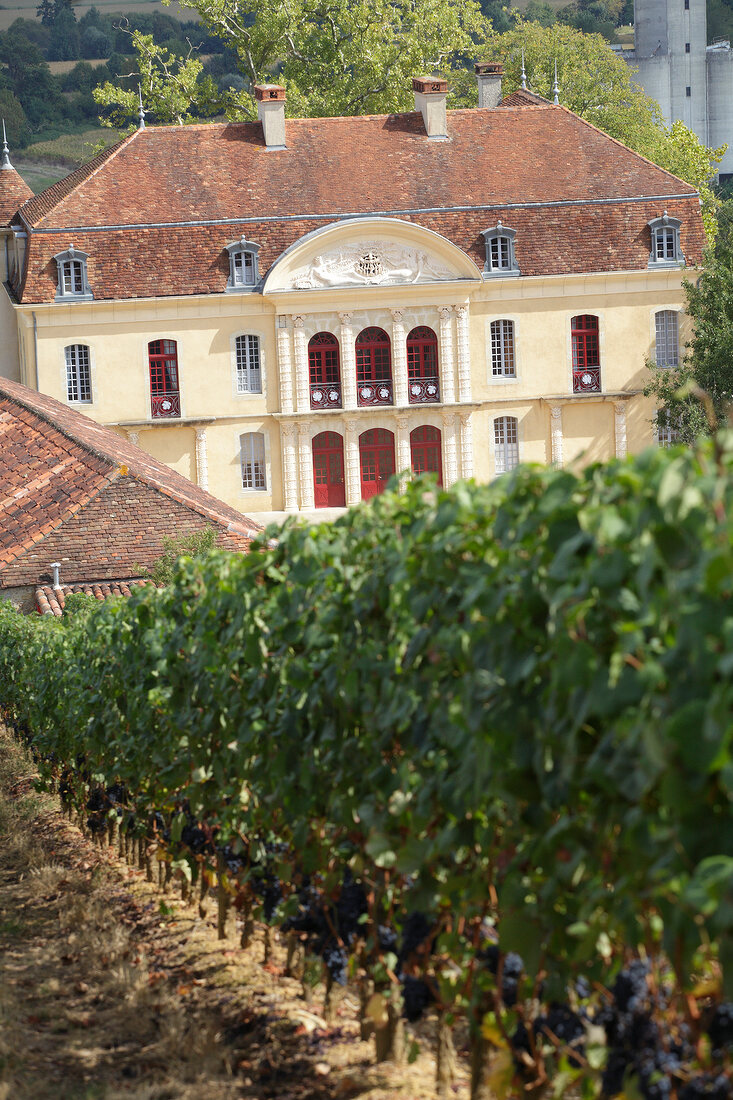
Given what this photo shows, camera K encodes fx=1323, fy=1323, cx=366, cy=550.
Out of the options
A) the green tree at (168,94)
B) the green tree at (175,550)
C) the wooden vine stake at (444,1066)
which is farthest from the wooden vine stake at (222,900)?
the green tree at (168,94)

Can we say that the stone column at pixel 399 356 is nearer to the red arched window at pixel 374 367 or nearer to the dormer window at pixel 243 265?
the red arched window at pixel 374 367

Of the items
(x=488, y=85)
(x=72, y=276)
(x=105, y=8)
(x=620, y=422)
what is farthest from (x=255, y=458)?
(x=105, y=8)

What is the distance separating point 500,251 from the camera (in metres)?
37.9

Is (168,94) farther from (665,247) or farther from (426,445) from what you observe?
(665,247)

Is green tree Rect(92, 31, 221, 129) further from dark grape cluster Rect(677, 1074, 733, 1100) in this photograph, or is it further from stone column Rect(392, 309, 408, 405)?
dark grape cluster Rect(677, 1074, 733, 1100)

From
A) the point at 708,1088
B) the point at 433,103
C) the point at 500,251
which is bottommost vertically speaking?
the point at 708,1088

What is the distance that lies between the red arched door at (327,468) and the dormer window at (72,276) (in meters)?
7.74

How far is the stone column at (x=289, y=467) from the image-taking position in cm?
3812

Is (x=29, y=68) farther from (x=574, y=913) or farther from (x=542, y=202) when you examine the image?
(x=574, y=913)

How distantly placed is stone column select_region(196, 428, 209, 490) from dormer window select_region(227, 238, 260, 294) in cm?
414

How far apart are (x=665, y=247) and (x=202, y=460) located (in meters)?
14.7

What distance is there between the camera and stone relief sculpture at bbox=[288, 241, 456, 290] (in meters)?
37.3

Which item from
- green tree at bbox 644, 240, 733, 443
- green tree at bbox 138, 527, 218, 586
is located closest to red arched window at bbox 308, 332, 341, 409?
green tree at bbox 644, 240, 733, 443

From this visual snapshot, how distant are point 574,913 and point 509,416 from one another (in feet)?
119
